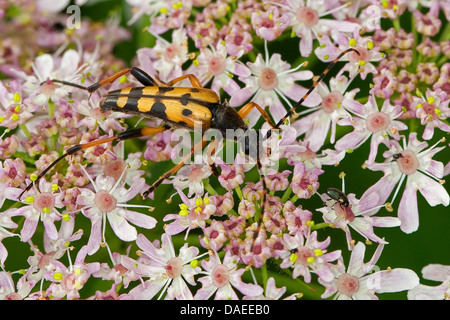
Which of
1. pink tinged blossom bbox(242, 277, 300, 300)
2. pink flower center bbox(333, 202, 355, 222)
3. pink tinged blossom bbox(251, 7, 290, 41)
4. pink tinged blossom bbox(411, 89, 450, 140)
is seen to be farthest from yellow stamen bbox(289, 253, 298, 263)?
pink tinged blossom bbox(251, 7, 290, 41)

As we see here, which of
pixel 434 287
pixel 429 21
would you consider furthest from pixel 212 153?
pixel 429 21

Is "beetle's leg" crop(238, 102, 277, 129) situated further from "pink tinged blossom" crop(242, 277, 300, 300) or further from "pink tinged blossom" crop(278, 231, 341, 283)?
"pink tinged blossom" crop(242, 277, 300, 300)

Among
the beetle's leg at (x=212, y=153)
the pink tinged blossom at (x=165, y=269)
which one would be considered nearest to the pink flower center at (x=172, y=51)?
the beetle's leg at (x=212, y=153)

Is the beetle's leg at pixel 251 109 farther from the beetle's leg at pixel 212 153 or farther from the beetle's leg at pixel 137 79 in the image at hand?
the beetle's leg at pixel 137 79

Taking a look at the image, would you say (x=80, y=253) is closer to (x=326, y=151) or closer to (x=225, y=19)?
→ (x=326, y=151)

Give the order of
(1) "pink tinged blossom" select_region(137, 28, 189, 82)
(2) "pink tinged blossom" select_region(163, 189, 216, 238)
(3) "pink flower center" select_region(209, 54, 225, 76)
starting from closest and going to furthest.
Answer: (2) "pink tinged blossom" select_region(163, 189, 216, 238)
(3) "pink flower center" select_region(209, 54, 225, 76)
(1) "pink tinged blossom" select_region(137, 28, 189, 82)
